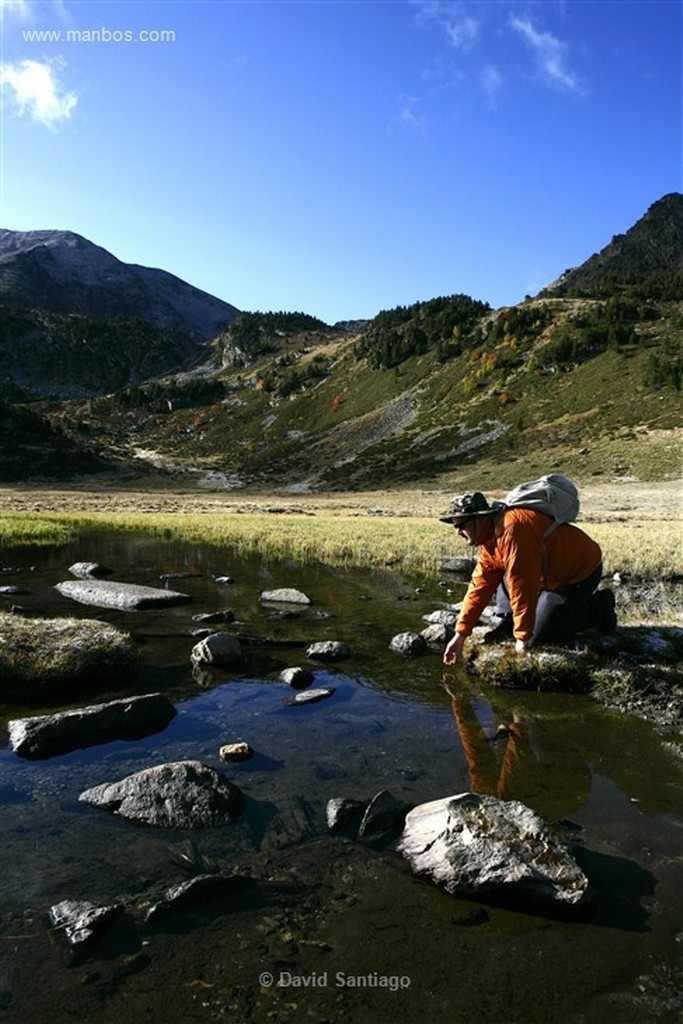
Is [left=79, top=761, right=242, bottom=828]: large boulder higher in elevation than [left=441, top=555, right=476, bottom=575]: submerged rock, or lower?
higher

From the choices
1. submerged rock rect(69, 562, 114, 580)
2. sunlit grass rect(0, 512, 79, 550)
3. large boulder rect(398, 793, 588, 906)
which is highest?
large boulder rect(398, 793, 588, 906)

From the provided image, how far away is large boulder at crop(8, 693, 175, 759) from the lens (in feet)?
27.4

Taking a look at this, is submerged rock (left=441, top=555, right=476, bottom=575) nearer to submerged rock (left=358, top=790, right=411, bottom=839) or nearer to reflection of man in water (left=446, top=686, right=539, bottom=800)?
reflection of man in water (left=446, top=686, right=539, bottom=800)

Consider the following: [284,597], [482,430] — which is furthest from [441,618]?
[482,430]

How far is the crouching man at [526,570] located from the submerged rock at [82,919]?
6.10 meters

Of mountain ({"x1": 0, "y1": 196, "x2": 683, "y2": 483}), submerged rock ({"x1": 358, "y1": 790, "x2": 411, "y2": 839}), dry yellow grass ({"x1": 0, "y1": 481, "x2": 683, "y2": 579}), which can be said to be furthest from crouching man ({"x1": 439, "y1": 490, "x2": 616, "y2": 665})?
mountain ({"x1": 0, "y1": 196, "x2": 683, "y2": 483})

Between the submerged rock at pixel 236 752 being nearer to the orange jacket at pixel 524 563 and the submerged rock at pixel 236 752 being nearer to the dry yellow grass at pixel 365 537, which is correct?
the orange jacket at pixel 524 563

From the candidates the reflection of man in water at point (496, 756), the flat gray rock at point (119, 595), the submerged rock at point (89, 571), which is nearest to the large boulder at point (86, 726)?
the reflection of man in water at point (496, 756)

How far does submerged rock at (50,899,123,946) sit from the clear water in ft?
0.33

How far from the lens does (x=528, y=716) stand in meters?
9.79

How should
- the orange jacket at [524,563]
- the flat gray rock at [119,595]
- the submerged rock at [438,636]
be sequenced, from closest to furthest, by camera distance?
1. the orange jacket at [524,563]
2. the submerged rock at [438,636]
3. the flat gray rock at [119,595]

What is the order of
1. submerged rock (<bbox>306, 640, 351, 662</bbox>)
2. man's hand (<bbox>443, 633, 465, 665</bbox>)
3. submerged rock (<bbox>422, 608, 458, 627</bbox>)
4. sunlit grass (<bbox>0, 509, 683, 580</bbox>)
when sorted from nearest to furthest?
man's hand (<bbox>443, 633, 465, 665</bbox>) → submerged rock (<bbox>306, 640, 351, 662</bbox>) → submerged rock (<bbox>422, 608, 458, 627</bbox>) → sunlit grass (<bbox>0, 509, 683, 580</bbox>)

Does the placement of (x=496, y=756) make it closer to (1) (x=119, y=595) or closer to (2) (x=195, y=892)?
(2) (x=195, y=892)

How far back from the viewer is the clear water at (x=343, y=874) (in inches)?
172
